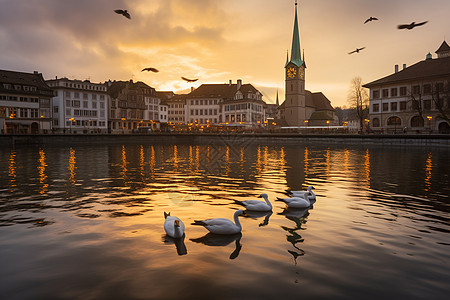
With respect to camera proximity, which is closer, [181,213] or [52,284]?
[52,284]

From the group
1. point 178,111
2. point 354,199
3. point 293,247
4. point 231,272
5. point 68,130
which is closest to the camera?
point 231,272

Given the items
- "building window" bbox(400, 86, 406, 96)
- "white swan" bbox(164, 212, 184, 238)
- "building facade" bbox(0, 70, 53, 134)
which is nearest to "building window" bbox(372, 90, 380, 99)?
"building window" bbox(400, 86, 406, 96)

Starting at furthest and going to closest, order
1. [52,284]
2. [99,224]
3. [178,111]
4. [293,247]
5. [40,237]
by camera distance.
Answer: [178,111] < [99,224] < [40,237] < [293,247] < [52,284]

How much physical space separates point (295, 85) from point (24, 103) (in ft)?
273

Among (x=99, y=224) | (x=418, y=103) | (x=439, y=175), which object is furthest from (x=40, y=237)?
(x=418, y=103)

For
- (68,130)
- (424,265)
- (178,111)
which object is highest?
(178,111)

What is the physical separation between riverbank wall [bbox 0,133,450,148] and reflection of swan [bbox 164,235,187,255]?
52.3 m

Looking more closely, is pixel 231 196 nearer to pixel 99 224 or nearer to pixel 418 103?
pixel 99 224

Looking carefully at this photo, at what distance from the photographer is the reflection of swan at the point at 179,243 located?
7492 millimetres

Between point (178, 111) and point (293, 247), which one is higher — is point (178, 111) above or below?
above

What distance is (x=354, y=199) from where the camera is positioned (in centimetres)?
1360

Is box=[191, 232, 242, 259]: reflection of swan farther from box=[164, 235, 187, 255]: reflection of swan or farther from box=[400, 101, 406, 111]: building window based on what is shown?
box=[400, 101, 406, 111]: building window

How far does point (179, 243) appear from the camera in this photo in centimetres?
801

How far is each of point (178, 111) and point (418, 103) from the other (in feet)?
302
